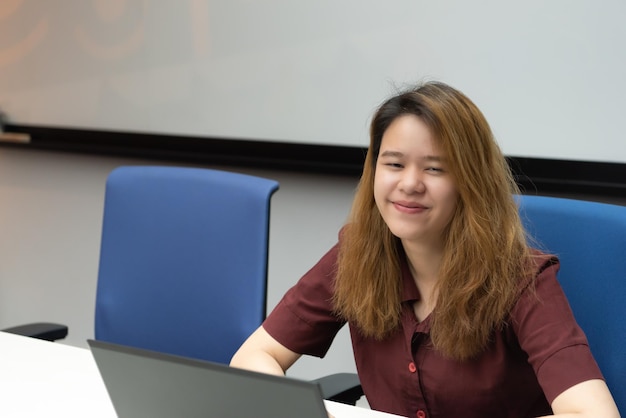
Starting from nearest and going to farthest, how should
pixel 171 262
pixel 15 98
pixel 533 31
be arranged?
pixel 171 262 → pixel 533 31 → pixel 15 98

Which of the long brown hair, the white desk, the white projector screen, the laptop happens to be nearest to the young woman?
the long brown hair

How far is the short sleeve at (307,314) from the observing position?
1711 millimetres

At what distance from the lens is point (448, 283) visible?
60.1 inches

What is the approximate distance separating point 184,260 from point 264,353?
0.40 m

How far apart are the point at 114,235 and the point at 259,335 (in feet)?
1.81

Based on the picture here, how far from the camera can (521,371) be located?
5.04 feet

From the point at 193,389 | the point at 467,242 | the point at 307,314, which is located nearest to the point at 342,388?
the point at 307,314

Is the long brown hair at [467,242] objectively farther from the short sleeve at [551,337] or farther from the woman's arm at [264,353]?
the woman's arm at [264,353]

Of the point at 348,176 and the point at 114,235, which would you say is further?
the point at 348,176

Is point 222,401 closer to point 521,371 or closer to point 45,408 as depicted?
point 45,408

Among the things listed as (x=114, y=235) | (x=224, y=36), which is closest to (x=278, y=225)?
(x=224, y=36)

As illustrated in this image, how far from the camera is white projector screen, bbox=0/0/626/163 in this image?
2.29 metres

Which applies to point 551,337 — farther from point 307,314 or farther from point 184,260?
point 184,260

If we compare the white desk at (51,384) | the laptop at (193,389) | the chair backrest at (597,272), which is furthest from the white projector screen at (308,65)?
the laptop at (193,389)
